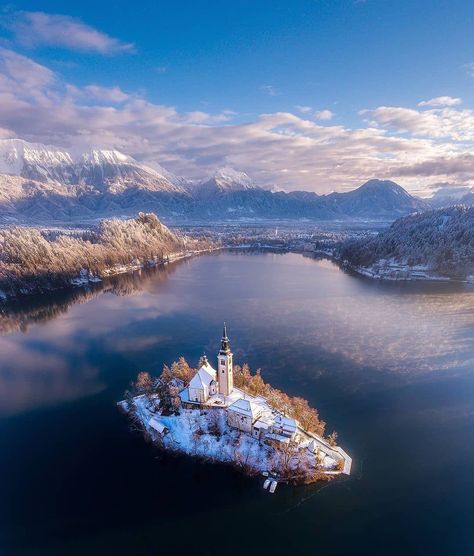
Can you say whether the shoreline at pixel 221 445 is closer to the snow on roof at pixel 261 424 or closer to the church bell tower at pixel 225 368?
the snow on roof at pixel 261 424

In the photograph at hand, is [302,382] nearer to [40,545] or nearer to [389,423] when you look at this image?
[389,423]

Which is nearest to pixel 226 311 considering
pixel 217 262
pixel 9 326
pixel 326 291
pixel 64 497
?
pixel 326 291

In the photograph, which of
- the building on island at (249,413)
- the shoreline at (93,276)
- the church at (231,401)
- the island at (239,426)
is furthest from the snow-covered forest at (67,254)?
the building on island at (249,413)

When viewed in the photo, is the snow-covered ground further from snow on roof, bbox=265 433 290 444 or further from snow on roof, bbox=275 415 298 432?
snow on roof, bbox=275 415 298 432

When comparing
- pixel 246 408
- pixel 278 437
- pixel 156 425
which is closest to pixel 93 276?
pixel 156 425

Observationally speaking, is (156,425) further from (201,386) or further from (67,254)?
(67,254)
